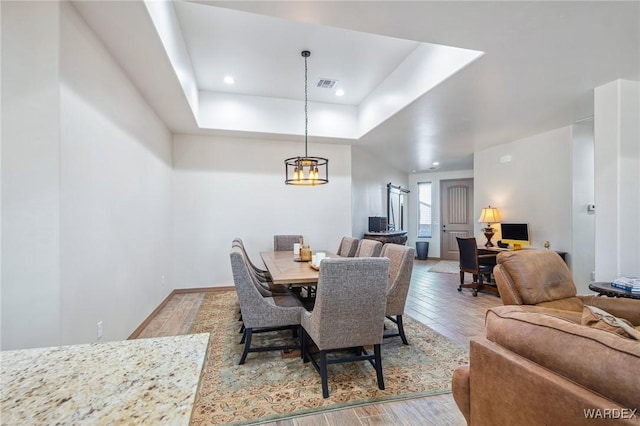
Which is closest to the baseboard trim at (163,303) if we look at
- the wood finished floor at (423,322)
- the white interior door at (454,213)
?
the wood finished floor at (423,322)

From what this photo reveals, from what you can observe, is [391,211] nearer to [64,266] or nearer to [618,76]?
[618,76]

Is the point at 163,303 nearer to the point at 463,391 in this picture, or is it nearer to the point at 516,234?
the point at 463,391

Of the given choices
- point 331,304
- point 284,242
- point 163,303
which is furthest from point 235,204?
point 331,304

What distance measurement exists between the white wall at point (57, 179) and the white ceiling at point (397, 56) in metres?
0.34

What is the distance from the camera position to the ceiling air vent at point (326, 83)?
171 inches

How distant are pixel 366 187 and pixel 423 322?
3704 mm

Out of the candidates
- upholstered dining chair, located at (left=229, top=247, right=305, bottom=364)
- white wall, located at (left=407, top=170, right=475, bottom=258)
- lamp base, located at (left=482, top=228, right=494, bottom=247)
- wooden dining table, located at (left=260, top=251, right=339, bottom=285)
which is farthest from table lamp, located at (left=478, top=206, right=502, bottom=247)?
upholstered dining chair, located at (left=229, top=247, right=305, bottom=364)

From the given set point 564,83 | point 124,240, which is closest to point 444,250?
point 564,83

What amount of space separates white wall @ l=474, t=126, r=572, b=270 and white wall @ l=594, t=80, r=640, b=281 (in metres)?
1.42

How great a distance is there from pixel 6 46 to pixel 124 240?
1.68 metres

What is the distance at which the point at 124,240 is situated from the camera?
115 inches

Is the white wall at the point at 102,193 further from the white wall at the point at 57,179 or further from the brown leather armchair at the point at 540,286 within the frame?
the brown leather armchair at the point at 540,286

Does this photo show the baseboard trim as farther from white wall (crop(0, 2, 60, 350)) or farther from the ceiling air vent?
the ceiling air vent

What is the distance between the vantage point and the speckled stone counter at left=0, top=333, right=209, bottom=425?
1.91 ft
